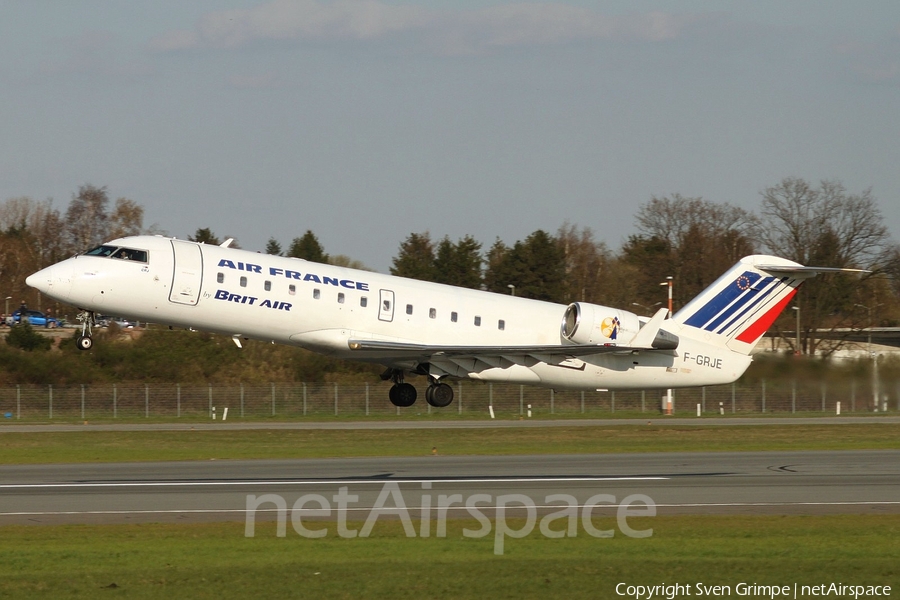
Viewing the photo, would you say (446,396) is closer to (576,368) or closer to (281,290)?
(576,368)

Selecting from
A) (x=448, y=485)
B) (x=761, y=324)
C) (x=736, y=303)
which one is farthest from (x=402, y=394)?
(x=761, y=324)

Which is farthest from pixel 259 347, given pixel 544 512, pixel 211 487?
pixel 544 512

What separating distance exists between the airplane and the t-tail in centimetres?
3

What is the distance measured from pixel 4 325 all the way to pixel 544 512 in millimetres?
69173

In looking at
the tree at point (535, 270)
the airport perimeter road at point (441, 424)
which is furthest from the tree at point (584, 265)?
the airport perimeter road at point (441, 424)

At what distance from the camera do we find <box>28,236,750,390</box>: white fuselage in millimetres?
27219

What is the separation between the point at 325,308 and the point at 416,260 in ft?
235

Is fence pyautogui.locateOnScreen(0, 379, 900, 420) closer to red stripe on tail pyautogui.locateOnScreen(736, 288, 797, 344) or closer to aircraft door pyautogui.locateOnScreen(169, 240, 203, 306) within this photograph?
red stripe on tail pyautogui.locateOnScreen(736, 288, 797, 344)

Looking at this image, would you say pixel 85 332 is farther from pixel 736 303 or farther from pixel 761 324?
pixel 761 324

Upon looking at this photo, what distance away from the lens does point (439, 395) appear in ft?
99.8

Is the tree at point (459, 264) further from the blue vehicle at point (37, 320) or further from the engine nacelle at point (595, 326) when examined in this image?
the engine nacelle at point (595, 326)

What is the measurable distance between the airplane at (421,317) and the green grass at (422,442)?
4.69 m

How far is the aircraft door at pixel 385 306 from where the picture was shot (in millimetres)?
29078

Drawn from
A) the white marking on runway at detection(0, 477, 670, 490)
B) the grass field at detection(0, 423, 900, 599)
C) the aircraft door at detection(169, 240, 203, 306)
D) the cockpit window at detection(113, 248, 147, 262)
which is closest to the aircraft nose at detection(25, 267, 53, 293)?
the cockpit window at detection(113, 248, 147, 262)
